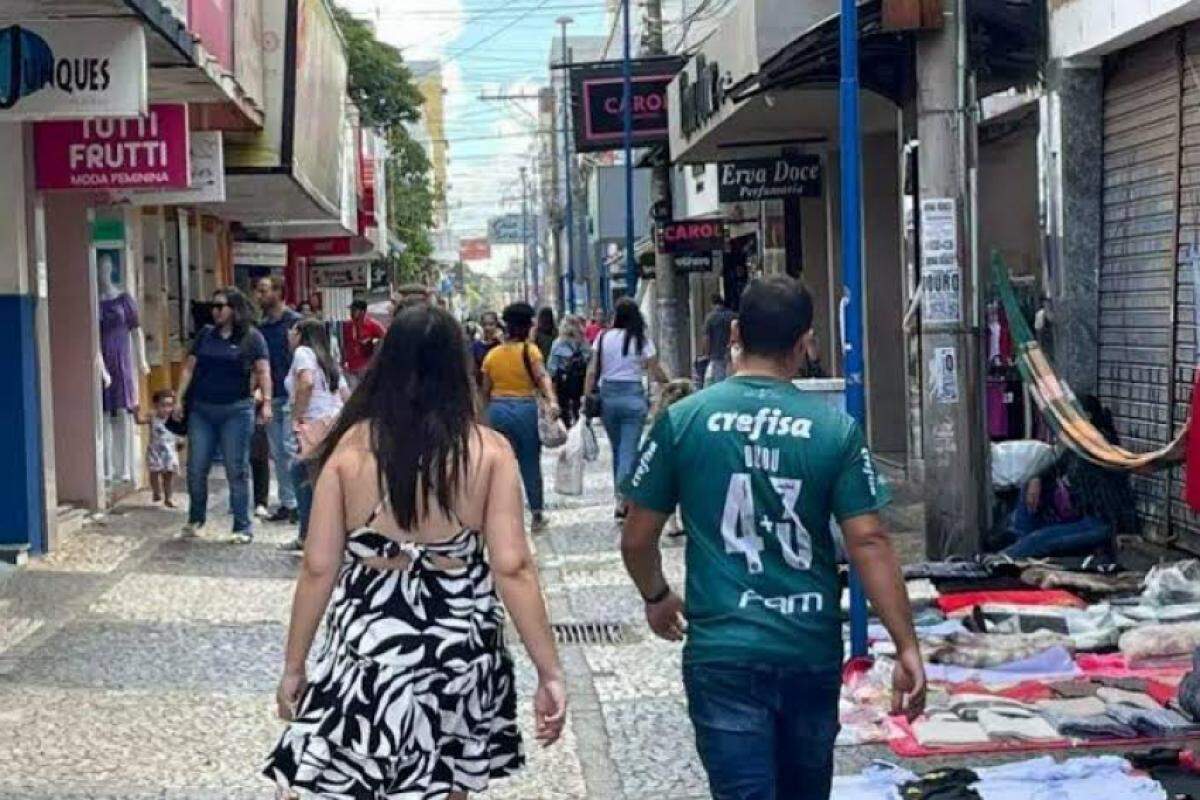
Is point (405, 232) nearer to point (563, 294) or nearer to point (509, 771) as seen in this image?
point (563, 294)

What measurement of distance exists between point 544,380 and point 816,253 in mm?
11087

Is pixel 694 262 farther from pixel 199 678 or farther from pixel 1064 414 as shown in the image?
pixel 199 678

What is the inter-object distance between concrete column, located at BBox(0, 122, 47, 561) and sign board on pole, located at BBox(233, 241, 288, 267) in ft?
49.3

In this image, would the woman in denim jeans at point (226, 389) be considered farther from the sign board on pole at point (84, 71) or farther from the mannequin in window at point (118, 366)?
the sign board on pole at point (84, 71)

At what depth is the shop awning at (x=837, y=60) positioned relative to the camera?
1202 cm

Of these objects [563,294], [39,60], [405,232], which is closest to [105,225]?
[39,60]

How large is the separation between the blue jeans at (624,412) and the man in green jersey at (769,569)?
10074mm

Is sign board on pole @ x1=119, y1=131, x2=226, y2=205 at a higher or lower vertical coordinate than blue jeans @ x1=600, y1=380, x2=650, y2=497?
higher

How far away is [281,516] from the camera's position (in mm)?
16312

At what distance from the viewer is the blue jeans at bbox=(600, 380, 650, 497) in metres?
15.4

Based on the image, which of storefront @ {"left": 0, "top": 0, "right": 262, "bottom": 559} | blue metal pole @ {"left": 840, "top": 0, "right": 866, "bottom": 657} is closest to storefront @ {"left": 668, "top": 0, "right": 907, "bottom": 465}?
storefront @ {"left": 0, "top": 0, "right": 262, "bottom": 559}

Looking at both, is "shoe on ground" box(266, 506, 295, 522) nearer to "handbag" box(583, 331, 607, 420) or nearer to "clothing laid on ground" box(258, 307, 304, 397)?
"clothing laid on ground" box(258, 307, 304, 397)

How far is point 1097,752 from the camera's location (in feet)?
25.3

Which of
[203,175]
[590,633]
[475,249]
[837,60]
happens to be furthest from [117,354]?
[475,249]
